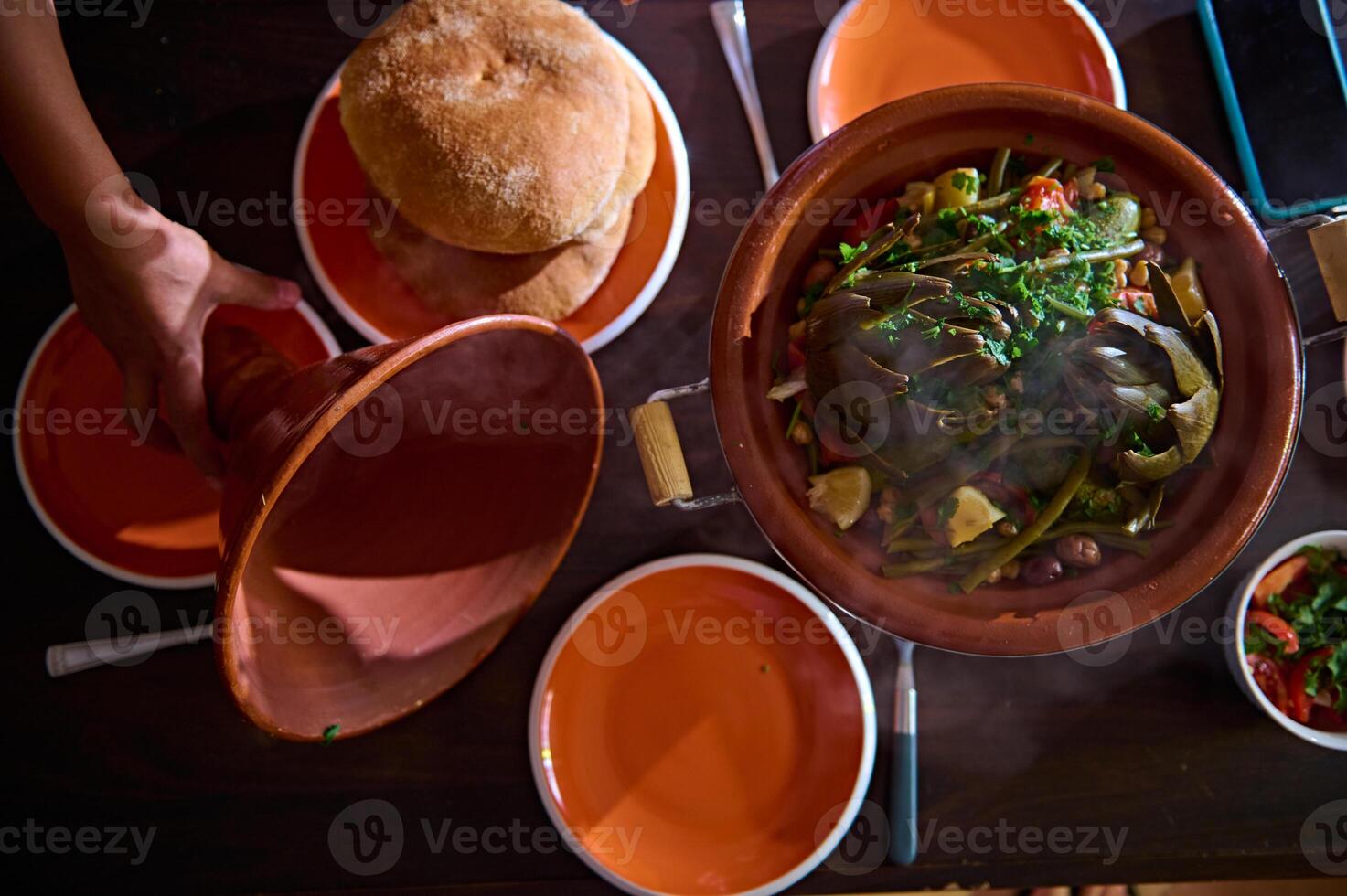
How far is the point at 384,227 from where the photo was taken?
3.76ft

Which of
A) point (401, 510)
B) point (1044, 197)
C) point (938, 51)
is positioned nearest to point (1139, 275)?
point (1044, 197)

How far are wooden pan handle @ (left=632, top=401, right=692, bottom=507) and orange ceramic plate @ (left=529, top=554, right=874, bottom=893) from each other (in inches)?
10.1

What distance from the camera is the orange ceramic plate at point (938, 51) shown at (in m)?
1.23

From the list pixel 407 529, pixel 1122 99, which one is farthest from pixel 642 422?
pixel 1122 99

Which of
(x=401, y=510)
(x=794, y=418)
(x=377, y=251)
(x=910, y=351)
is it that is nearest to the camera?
(x=910, y=351)

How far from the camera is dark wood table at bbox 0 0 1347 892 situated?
122 cm

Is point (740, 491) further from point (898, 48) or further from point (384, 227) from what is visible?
point (898, 48)

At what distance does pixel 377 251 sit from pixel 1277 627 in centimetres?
138

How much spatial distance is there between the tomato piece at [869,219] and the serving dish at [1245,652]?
0.75 m

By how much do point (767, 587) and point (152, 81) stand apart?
120cm

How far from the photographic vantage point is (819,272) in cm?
95

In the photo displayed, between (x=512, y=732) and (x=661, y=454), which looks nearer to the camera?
(x=661, y=454)

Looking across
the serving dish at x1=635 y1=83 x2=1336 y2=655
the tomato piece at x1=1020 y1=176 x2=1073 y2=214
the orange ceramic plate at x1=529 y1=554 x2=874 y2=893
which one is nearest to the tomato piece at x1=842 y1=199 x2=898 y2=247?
the serving dish at x1=635 y1=83 x2=1336 y2=655

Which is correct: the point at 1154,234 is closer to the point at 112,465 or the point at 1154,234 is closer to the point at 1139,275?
the point at 1139,275
